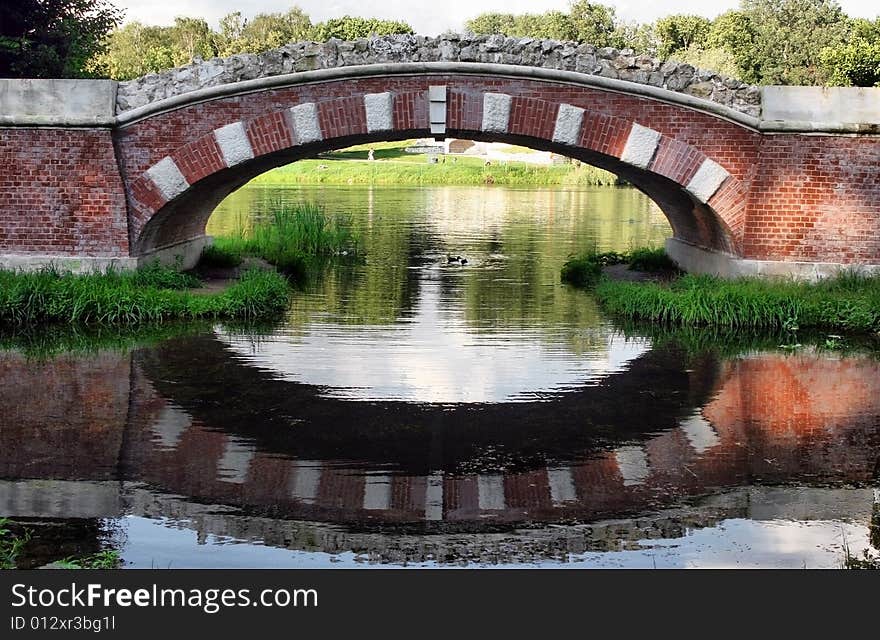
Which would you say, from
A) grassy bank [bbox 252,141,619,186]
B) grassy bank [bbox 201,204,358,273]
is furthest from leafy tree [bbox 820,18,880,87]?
grassy bank [bbox 201,204,358,273]

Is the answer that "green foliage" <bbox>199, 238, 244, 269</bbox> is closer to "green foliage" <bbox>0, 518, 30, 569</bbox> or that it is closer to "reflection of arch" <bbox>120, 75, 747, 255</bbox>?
"reflection of arch" <bbox>120, 75, 747, 255</bbox>

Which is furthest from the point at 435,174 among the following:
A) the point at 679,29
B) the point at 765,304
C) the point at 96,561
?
the point at 96,561

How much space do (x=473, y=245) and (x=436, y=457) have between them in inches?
635

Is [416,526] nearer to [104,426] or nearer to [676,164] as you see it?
[104,426]

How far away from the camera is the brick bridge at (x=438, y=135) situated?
1399 cm

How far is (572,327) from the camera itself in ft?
44.6

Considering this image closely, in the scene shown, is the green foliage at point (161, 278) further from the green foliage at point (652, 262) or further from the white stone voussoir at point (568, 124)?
the green foliage at point (652, 262)

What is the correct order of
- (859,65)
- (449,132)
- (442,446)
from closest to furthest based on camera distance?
(442,446) < (449,132) < (859,65)

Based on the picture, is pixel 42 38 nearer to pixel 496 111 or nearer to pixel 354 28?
pixel 496 111

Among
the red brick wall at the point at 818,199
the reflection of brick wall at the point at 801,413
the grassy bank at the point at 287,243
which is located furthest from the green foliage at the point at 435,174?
the reflection of brick wall at the point at 801,413

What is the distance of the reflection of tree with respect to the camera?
1483 cm

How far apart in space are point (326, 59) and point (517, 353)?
15.0 feet

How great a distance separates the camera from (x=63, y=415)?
8875 millimetres

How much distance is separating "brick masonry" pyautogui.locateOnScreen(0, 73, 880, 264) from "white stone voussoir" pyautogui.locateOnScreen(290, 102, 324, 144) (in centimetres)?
1
